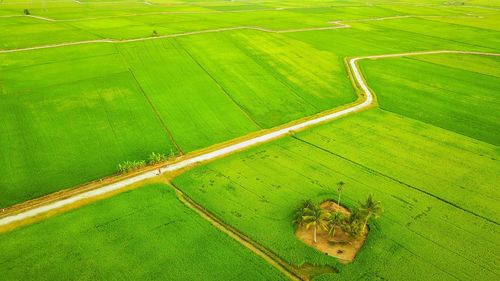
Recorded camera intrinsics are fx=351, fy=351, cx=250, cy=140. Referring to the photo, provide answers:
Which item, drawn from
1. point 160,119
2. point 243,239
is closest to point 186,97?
point 160,119

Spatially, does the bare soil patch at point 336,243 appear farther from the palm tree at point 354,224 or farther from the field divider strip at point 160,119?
the field divider strip at point 160,119

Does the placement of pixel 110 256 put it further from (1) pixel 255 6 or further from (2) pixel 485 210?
(1) pixel 255 6

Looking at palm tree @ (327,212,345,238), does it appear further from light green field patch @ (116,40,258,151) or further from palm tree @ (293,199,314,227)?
light green field patch @ (116,40,258,151)

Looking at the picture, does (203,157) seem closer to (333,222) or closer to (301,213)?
(301,213)

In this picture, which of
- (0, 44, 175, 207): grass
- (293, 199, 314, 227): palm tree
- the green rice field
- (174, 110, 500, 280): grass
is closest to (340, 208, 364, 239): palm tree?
(174, 110, 500, 280): grass

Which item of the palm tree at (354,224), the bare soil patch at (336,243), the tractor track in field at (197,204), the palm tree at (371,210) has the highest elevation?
the palm tree at (371,210)

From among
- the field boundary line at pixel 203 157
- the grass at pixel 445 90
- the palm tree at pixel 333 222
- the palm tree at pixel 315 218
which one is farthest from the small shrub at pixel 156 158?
the grass at pixel 445 90

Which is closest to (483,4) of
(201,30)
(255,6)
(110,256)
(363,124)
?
(255,6)
